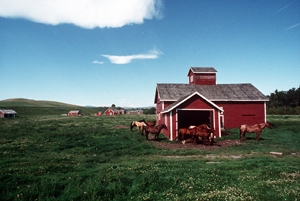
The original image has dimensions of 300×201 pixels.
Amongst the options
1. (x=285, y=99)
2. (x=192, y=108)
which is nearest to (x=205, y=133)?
(x=192, y=108)

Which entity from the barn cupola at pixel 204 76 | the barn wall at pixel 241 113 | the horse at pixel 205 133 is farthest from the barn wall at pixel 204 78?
the horse at pixel 205 133

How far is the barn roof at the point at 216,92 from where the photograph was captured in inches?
1171

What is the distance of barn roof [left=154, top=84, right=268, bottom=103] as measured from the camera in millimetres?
29734

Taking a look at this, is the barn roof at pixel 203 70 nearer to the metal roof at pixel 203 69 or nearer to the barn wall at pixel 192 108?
the metal roof at pixel 203 69

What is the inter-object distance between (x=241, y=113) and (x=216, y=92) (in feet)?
15.5

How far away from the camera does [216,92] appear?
31484mm

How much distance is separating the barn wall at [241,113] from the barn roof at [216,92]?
0.78 metres

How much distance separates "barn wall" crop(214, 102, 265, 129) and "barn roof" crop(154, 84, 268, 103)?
0.78 meters

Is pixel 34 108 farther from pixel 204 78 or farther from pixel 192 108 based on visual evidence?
pixel 192 108

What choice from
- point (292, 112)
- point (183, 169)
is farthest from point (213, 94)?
point (292, 112)

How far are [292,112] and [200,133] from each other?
68.3 m

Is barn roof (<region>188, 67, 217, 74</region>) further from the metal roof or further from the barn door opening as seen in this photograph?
the barn door opening

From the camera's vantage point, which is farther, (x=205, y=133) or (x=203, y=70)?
(x=203, y=70)

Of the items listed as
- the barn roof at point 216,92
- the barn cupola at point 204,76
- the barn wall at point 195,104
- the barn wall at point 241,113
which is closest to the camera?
the barn wall at point 195,104
